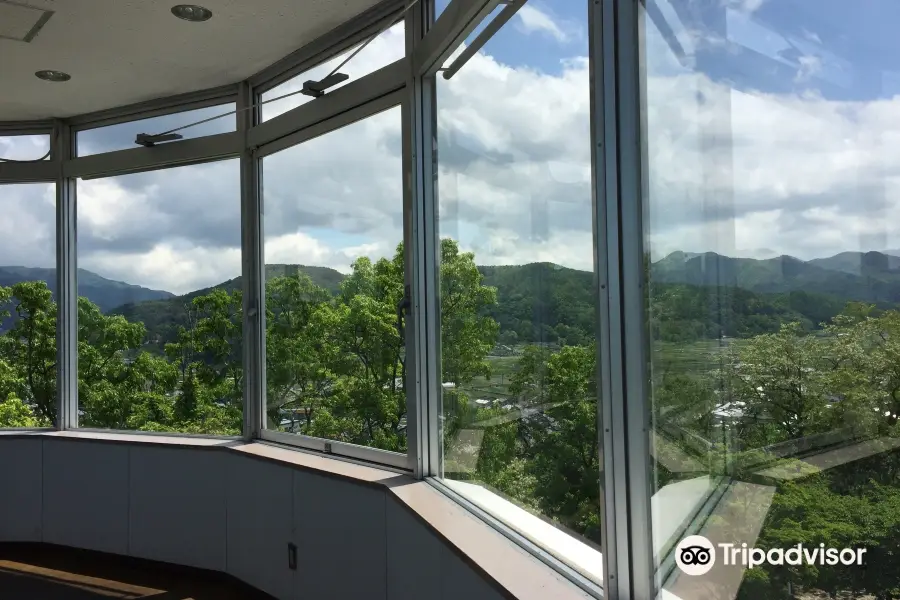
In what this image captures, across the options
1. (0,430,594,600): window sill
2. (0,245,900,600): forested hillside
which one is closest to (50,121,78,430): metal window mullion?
(0,245,900,600): forested hillside

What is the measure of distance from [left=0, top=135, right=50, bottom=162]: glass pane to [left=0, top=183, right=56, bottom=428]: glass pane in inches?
7.3

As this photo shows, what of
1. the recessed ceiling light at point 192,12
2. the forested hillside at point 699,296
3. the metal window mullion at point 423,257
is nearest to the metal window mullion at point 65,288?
the recessed ceiling light at point 192,12

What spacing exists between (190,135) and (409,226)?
1901 millimetres

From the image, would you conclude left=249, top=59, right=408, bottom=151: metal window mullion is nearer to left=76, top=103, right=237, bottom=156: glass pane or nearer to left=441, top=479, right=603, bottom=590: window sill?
left=76, top=103, right=237, bottom=156: glass pane

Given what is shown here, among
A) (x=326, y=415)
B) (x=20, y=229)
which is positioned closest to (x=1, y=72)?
(x=20, y=229)

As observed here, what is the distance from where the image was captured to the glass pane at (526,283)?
59.5 inches

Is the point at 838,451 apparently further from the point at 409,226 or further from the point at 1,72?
the point at 1,72

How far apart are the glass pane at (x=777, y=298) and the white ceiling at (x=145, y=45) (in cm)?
200

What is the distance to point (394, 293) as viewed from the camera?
2762mm

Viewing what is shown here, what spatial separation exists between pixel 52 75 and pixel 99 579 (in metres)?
2.53

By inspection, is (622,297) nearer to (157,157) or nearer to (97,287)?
(157,157)

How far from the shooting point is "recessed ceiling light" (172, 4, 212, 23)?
2671mm

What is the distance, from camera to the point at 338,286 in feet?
10.0

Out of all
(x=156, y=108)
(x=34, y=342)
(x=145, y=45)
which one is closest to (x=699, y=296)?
(x=145, y=45)
